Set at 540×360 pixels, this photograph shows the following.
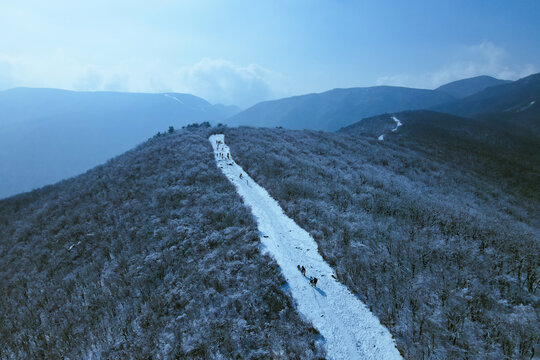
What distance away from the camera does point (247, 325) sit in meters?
6.65

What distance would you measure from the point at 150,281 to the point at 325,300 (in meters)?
7.34

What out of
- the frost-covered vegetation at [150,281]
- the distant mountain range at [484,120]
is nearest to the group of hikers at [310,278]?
the frost-covered vegetation at [150,281]

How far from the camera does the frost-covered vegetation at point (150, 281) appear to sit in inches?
258

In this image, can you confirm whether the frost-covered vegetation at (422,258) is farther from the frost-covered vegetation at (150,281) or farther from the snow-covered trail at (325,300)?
the frost-covered vegetation at (150,281)

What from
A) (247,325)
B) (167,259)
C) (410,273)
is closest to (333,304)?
(247,325)

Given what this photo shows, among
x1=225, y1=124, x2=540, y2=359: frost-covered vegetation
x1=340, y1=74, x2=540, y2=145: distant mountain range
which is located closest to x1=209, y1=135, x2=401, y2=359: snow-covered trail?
x1=225, y1=124, x2=540, y2=359: frost-covered vegetation

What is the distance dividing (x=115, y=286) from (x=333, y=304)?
9.33 m

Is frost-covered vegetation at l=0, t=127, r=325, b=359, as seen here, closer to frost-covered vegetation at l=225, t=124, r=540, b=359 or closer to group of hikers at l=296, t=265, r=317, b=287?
group of hikers at l=296, t=265, r=317, b=287

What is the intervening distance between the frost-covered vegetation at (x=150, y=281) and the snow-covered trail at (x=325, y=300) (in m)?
0.45

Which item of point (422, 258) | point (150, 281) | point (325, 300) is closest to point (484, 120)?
point (422, 258)

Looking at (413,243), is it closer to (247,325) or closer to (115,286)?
(247,325)

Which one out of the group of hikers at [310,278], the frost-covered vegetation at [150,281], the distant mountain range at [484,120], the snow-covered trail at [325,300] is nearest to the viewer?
the snow-covered trail at [325,300]

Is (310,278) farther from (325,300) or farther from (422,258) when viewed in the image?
(422,258)

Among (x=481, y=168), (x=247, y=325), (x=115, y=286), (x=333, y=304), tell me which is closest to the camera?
(x=247, y=325)
